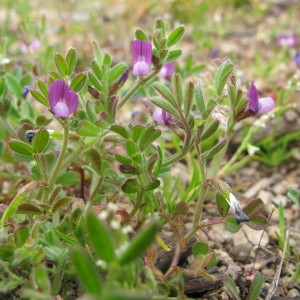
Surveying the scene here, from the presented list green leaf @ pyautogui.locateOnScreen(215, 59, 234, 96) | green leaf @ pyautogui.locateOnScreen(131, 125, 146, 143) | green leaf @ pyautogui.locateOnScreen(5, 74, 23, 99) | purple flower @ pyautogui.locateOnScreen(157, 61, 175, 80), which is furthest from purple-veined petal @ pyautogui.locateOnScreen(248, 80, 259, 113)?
green leaf @ pyautogui.locateOnScreen(5, 74, 23, 99)

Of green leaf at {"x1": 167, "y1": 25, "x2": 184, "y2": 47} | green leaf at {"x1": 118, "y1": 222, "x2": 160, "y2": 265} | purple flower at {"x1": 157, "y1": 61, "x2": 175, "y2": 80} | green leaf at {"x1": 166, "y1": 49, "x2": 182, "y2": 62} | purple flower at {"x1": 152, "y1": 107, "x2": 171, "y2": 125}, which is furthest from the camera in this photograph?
purple flower at {"x1": 157, "y1": 61, "x2": 175, "y2": 80}

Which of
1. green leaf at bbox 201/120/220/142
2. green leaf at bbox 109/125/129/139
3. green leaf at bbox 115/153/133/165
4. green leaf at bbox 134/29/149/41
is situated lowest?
green leaf at bbox 115/153/133/165

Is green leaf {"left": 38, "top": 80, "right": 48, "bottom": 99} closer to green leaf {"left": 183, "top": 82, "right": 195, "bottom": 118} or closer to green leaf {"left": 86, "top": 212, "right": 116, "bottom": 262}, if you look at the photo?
green leaf {"left": 183, "top": 82, "right": 195, "bottom": 118}

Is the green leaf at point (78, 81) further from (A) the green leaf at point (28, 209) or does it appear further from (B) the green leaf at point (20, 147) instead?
(A) the green leaf at point (28, 209)

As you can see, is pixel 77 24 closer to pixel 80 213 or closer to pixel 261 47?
pixel 261 47

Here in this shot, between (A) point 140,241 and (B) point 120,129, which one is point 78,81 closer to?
(B) point 120,129

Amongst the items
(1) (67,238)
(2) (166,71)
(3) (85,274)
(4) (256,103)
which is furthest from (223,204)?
(2) (166,71)

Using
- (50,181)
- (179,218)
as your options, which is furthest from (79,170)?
(179,218)

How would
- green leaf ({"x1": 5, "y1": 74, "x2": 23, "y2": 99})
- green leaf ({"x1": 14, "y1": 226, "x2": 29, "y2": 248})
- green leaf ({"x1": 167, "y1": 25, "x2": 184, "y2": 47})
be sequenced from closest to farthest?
green leaf ({"x1": 14, "y1": 226, "x2": 29, "y2": 248})
green leaf ({"x1": 167, "y1": 25, "x2": 184, "y2": 47})
green leaf ({"x1": 5, "y1": 74, "x2": 23, "y2": 99})

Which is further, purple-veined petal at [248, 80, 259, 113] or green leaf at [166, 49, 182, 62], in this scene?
green leaf at [166, 49, 182, 62]
